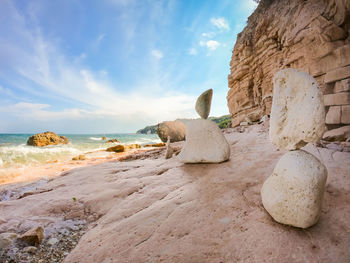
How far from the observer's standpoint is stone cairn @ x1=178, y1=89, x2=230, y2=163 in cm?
333

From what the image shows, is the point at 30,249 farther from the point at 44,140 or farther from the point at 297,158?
the point at 44,140

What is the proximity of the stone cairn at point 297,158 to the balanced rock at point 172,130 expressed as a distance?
10006 millimetres

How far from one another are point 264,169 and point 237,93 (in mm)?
9781

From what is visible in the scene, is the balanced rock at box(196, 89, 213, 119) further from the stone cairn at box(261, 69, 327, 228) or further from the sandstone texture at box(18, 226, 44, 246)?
the sandstone texture at box(18, 226, 44, 246)

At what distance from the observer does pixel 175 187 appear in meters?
2.46

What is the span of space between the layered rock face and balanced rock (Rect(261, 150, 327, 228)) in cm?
353

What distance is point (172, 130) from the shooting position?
11758 millimetres

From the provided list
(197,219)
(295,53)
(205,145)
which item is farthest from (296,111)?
(295,53)

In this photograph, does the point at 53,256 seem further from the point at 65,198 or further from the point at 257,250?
the point at 257,250

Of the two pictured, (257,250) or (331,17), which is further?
(331,17)

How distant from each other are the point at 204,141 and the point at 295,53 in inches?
207

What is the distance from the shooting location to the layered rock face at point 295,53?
13.0 ft

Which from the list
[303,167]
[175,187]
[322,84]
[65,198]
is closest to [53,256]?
[65,198]

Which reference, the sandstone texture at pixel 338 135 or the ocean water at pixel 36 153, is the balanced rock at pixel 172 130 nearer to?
the ocean water at pixel 36 153
